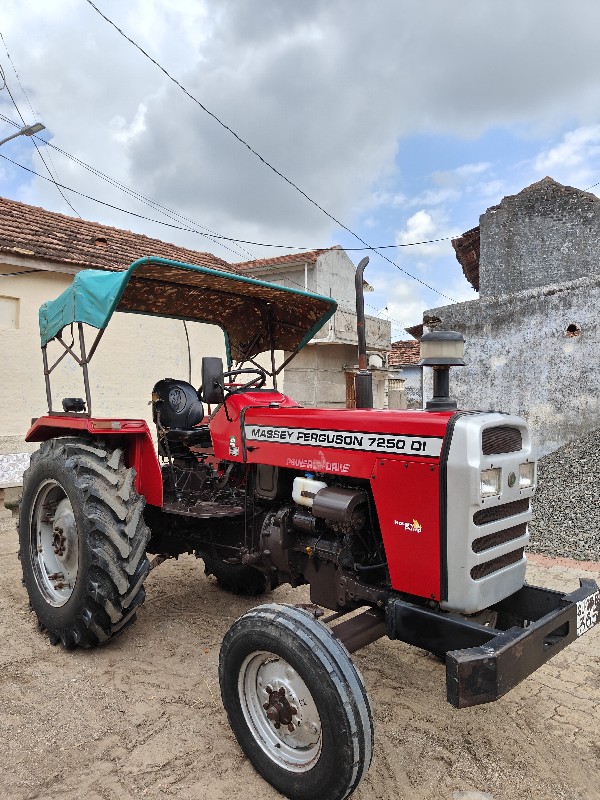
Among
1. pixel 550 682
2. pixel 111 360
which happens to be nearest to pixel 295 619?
pixel 550 682

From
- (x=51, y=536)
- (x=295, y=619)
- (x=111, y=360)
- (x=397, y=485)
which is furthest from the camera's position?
(x=111, y=360)

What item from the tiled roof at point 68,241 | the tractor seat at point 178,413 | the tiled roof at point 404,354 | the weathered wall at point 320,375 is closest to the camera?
the tractor seat at point 178,413

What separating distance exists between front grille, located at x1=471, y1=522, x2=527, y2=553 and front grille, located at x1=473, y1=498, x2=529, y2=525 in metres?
0.06

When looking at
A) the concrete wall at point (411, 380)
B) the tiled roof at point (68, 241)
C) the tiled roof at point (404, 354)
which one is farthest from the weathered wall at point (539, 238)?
the concrete wall at point (411, 380)

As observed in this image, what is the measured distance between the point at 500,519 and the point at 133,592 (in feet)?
6.60

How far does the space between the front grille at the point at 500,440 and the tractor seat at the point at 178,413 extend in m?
2.09

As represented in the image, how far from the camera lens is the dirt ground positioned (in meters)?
2.26

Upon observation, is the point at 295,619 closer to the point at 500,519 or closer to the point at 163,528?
the point at 500,519

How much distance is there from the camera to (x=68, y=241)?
8.24 metres

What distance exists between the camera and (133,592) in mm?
3193

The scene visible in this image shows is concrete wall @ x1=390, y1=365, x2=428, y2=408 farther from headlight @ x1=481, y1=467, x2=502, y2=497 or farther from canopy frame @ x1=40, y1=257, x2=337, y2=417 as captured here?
headlight @ x1=481, y1=467, x2=502, y2=497

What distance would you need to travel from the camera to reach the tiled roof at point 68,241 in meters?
7.21

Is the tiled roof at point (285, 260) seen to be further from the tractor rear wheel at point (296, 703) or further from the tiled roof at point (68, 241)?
the tractor rear wheel at point (296, 703)

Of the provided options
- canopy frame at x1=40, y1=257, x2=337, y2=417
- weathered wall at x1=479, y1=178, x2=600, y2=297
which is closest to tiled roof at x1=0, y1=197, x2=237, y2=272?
canopy frame at x1=40, y1=257, x2=337, y2=417
